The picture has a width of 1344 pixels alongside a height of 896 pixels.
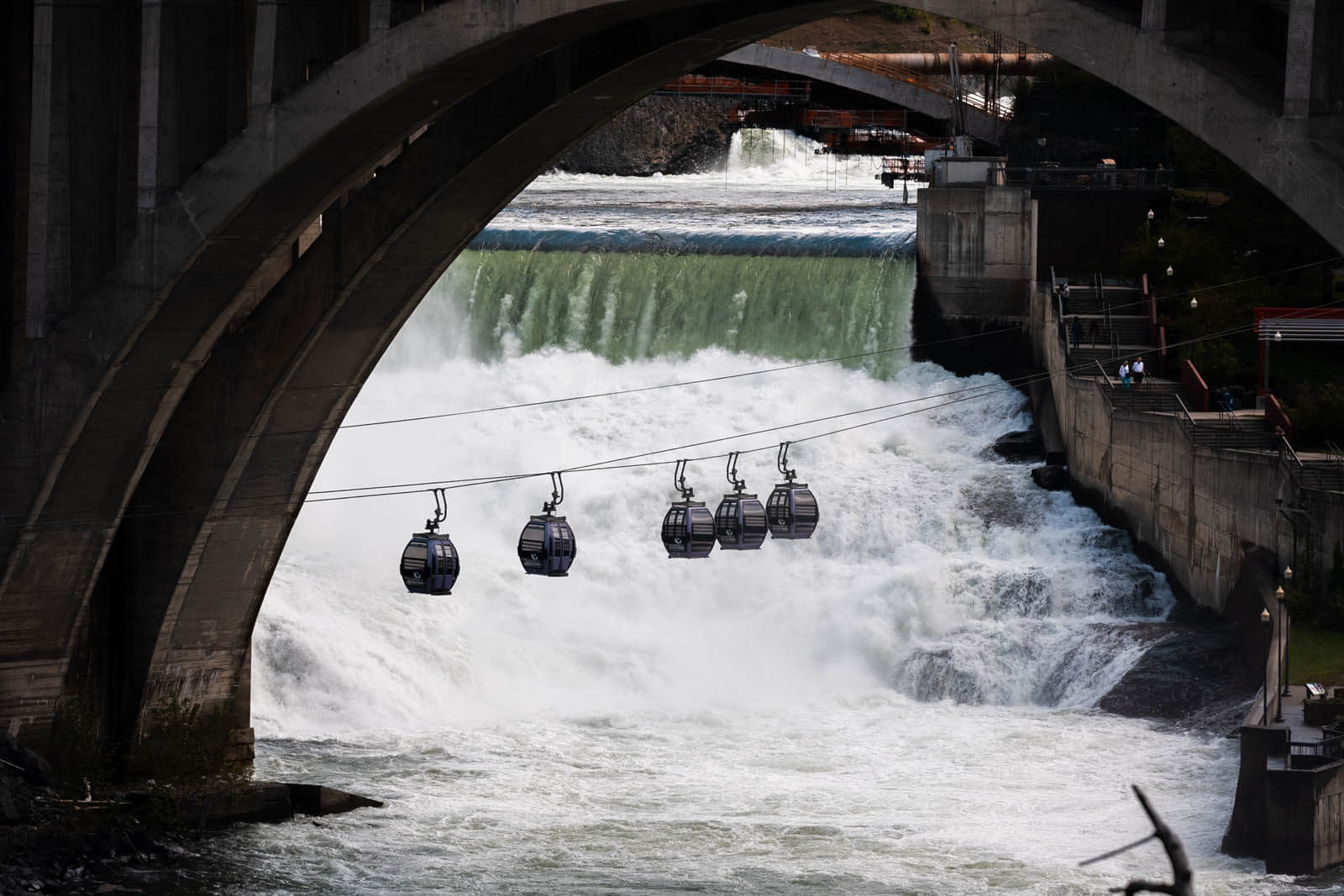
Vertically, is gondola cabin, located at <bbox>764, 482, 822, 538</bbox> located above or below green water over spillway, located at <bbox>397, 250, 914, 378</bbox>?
below

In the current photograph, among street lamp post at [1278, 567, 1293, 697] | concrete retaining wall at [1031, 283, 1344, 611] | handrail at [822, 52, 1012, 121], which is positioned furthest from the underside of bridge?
handrail at [822, 52, 1012, 121]

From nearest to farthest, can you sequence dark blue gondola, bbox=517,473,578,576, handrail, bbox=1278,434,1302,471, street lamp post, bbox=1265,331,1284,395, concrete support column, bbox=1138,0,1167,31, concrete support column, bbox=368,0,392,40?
concrete support column, bbox=1138,0,1167,31
concrete support column, bbox=368,0,392,40
dark blue gondola, bbox=517,473,578,576
handrail, bbox=1278,434,1302,471
street lamp post, bbox=1265,331,1284,395

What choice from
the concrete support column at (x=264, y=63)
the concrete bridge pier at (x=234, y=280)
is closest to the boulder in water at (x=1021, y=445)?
the concrete bridge pier at (x=234, y=280)

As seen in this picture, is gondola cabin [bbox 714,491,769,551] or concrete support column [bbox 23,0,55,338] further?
gondola cabin [bbox 714,491,769,551]

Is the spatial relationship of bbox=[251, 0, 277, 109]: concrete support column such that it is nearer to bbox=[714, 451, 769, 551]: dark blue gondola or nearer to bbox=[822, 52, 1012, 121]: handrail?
bbox=[714, 451, 769, 551]: dark blue gondola

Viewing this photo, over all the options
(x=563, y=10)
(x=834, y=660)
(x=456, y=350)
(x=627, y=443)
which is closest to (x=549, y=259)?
(x=456, y=350)

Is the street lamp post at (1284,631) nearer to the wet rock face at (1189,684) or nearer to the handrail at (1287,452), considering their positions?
the wet rock face at (1189,684)
